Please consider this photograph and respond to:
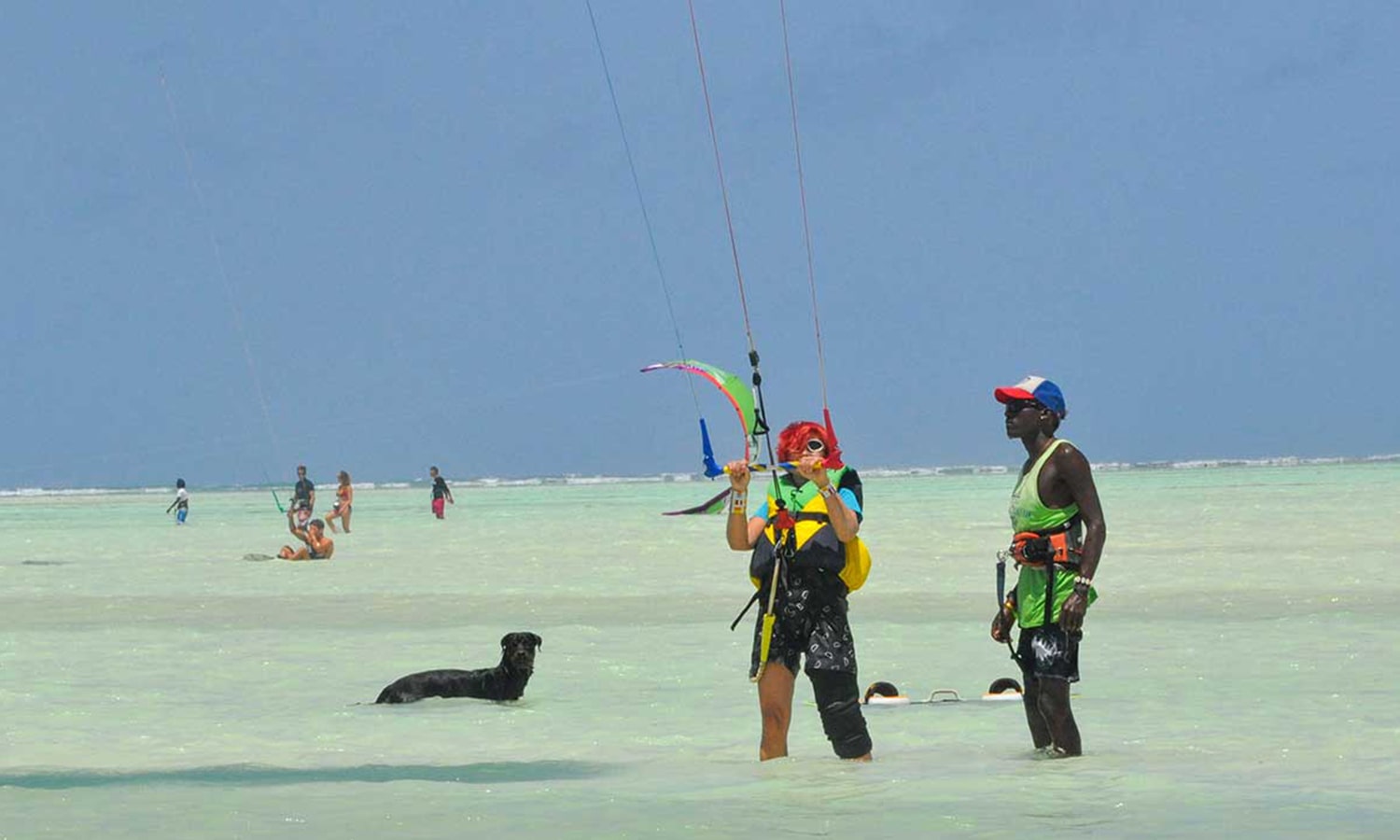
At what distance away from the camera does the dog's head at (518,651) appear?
35.2 feet

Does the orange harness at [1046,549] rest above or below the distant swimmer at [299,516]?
below

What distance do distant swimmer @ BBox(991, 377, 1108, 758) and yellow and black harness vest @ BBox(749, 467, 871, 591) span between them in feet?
1.99

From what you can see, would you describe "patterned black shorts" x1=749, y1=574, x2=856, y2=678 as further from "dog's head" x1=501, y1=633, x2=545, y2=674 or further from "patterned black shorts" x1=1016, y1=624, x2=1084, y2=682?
"dog's head" x1=501, y1=633, x2=545, y2=674

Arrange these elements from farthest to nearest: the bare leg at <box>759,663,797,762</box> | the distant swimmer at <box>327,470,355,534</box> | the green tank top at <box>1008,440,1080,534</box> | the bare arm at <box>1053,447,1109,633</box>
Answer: the distant swimmer at <box>327,470,355,534</box> < the bare leg at <box>759,663,797,762</box> < the green tank top at <box>1008,440,1080,534</box> < the bare arm at <box>1053,447,1109,633</box>

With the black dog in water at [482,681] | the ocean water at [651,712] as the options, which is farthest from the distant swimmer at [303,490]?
the black dog in water at [482,681]

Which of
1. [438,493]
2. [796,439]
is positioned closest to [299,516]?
[438,493]

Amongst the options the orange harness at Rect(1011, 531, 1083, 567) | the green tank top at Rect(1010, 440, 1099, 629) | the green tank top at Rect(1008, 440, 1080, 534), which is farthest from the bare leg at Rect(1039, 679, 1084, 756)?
the green tank top at Rect(1008, 440, 1080, 534)

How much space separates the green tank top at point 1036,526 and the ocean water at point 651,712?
2.20 ft

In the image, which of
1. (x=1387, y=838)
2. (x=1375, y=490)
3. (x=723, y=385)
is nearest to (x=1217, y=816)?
(x=1387, y=838)

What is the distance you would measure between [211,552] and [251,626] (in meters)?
15.0

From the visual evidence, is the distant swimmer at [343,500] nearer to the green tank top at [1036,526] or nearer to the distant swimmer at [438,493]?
→ the distant swimmer at [438,493]

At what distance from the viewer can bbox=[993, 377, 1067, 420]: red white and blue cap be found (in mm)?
7531

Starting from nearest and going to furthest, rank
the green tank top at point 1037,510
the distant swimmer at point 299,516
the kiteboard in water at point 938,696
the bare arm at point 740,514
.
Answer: the bare arm at point 740,514
the green tank top at point 1037,510
the kiteboard in water at point 938,696
the distant swimmer at point 299,516

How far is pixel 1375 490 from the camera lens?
57188 mm
